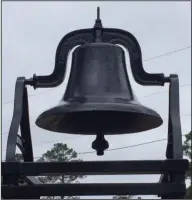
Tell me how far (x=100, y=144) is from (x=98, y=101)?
0.46 meters

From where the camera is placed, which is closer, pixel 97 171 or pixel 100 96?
pixel 97 171

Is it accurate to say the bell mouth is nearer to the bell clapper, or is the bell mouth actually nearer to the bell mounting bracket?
the bell clapper

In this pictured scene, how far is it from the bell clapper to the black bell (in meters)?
0.08

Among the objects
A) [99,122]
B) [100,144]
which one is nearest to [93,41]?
A: [99,122]

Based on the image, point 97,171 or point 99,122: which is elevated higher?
point 99,122

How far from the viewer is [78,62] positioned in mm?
3703

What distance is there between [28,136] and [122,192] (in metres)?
0.95

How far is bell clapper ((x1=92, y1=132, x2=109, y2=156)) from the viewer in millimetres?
3754

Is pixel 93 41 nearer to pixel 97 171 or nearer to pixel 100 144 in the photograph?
pixel 100 144

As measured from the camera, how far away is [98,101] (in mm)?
3385

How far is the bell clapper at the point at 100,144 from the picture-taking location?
12.3 ft

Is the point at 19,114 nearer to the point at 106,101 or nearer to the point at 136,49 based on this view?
the point at 106,101

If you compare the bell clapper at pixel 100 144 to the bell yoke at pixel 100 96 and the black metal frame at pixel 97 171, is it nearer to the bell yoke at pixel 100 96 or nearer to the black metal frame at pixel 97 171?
the bell yoke at pixel 100 96

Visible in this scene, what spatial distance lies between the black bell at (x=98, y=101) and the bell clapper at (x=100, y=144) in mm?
79
